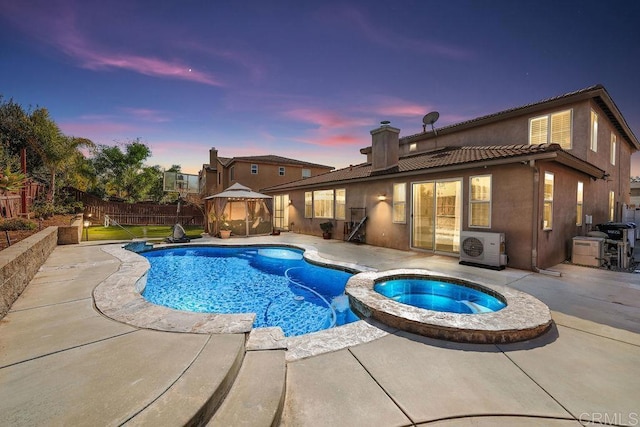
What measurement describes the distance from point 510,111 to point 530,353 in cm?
989

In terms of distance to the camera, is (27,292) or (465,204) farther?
(465,204)

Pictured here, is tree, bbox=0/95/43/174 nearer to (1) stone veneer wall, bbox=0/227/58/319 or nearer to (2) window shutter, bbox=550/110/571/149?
(1) stone veneer wall, bbox=0/227/58/319

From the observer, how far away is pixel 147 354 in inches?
88.0

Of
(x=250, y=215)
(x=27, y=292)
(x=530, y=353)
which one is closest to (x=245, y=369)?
(x=530, y=353)

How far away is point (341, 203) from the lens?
1208 centimetres

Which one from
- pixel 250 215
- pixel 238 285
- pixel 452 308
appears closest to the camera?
pixel 452 308

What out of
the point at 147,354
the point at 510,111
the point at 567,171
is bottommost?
the point at 147,354

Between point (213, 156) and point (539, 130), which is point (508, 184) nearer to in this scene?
point (539, 130)

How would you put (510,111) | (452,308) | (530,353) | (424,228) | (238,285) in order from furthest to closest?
(510,111) → (424,228) → (238,285) → (452,308) → (530,353)

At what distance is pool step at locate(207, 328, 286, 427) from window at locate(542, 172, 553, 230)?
755 cm

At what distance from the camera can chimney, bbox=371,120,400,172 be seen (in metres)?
10.6

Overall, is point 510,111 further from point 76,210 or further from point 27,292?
point 76,210

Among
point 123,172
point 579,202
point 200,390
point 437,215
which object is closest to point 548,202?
point 437,215

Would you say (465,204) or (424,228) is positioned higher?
(465,204)
